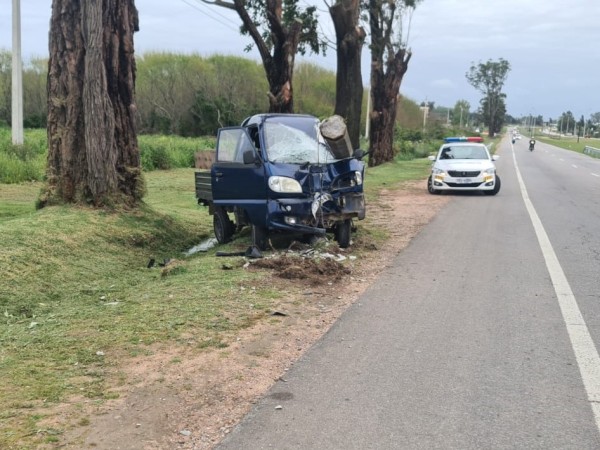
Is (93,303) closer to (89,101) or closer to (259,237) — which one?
(259,237)

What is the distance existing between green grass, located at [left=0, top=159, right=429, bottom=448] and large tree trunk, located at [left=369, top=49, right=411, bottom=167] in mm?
23348

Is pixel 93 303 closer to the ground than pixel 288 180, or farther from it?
closer to the ground

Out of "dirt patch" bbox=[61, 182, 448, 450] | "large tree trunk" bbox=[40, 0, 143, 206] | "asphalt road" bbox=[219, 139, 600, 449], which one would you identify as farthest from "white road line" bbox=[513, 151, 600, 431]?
"large tree trunk" bbox=[40, 0, 143, 206]

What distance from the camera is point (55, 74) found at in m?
11.1

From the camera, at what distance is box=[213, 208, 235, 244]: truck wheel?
1101 centimetres

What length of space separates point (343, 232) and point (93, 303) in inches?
162

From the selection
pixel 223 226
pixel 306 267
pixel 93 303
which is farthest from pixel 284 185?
pixel 93 303

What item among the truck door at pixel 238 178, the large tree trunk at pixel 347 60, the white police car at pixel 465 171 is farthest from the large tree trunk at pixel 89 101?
the white police car at pixel 465 171

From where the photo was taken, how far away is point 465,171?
61.6 ft

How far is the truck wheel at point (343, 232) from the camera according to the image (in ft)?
31.7

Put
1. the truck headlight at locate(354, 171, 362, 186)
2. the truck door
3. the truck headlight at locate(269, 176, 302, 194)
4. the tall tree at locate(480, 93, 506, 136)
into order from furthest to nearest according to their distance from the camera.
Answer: the tall tree at locate(480, 93, 506, 136) → the truck headlight at locate(354, 171, 362, 186) → the truck door → the truck headlight at locate(269, 176, 302, 194)

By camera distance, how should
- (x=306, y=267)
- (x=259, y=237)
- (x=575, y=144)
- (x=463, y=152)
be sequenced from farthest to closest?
1. (x=575, y=144)
2. (x=463, y=152)
3. (x=259, y=237)
4. (x=306, y=267)

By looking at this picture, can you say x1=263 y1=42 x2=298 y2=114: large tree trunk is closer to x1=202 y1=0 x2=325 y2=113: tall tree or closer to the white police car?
x1=202 y1=0 x2=325 y2=113: tall tree

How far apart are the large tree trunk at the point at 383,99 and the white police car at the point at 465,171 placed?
1388 centimetres
